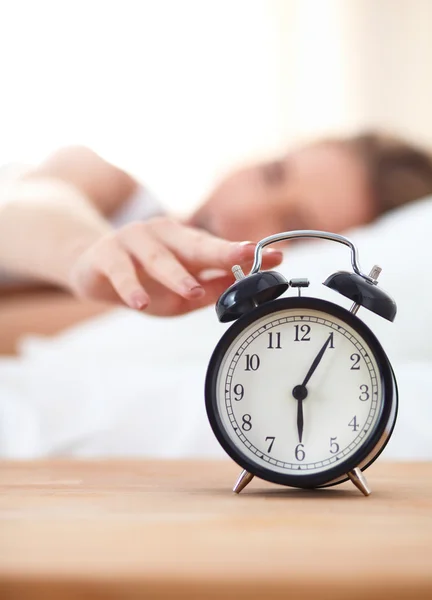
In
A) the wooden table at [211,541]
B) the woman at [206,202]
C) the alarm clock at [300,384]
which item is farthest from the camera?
the woman at [206,202]

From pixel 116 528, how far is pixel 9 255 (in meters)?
1.27

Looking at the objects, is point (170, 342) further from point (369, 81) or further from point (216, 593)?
point (216, 593)

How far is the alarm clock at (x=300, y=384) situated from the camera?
0.72 meters

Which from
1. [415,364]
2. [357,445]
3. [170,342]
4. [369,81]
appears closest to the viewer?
[357,445]

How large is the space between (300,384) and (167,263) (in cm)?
29

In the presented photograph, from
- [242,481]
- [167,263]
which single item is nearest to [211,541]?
[242,481]

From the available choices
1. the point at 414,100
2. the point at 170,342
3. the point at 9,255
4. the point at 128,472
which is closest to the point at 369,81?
the point at 414,100

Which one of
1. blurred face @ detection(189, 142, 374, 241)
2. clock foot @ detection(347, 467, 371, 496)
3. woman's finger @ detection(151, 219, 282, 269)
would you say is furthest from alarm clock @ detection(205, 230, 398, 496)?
blurred face @ detection(189, 142, 374, 241)

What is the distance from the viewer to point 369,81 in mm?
1771

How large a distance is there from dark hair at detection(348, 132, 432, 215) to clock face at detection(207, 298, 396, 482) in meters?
1.15

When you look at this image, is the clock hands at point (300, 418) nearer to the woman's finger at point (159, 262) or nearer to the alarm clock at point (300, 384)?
the alarm clock at point (300, 384)

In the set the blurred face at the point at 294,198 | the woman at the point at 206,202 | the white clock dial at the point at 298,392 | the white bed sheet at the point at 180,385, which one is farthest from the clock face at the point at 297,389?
the blurred face at the point at 294,198

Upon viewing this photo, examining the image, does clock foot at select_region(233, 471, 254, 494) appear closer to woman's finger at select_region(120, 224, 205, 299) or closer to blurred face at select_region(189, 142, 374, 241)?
woman's finger at select_region(120, 224, 205, 299)

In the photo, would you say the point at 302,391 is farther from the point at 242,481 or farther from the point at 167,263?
the point at 167,263
